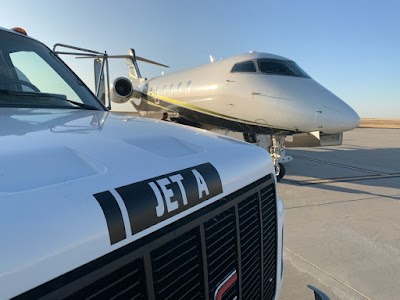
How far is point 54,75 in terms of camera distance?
294cm

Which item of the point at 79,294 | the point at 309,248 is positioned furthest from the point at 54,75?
the point at 309,248

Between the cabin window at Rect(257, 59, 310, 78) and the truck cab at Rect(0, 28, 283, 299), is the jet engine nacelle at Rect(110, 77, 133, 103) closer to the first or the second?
the cabin window at Rect(257, 59, 310, 78)

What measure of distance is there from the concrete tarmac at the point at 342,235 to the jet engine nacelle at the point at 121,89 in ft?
20.3

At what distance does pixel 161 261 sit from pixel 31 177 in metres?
0.48

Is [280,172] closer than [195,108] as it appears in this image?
Answer: Yes

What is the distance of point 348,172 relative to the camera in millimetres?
9469

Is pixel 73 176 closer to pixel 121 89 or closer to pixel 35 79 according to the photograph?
pixel 35 79

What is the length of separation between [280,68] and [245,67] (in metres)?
0.87

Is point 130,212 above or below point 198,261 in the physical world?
above

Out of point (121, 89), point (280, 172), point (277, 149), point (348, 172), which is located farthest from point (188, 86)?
point (348, 172)

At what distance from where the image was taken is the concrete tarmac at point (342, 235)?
11.1 feet

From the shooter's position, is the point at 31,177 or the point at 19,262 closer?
the point at 19,262

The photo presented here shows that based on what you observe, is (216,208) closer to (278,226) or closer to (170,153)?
(170,153)

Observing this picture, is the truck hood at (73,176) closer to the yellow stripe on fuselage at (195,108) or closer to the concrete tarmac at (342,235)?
the concrete tarmac at (342,235)
